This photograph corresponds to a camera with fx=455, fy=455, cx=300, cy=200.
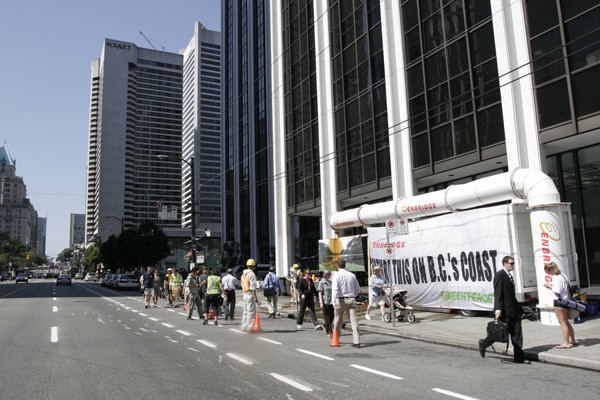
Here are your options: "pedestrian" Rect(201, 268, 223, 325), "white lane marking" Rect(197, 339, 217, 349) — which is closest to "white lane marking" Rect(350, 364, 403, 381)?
"white lane marking" Rect(197, 339, 217, 349)

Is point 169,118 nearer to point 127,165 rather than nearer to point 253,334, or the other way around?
point 127,165

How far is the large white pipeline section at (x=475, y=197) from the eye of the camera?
39.5 ft

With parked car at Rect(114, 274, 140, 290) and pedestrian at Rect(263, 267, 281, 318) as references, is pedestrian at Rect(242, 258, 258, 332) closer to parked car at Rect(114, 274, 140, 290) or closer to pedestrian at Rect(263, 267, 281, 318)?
pedestrian at Rect(263, 267, 281, 318)

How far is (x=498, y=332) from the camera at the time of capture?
8102 millimetres

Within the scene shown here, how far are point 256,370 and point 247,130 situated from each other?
1853 inches

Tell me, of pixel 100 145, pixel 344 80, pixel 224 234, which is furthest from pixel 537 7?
pixel 100 145

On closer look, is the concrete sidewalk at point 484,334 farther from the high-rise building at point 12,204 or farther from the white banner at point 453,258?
the high-rise building at point 12,204

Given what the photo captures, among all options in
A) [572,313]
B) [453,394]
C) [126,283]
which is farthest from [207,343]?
[126,283]

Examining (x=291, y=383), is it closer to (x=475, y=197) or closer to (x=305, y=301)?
(x=305, y=301)

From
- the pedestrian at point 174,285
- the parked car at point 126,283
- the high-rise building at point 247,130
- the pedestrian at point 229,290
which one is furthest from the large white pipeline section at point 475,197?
the high-rise building at point 247,130

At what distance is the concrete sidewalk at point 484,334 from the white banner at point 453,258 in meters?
0.67

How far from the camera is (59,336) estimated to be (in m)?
11.4

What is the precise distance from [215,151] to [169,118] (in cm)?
4651

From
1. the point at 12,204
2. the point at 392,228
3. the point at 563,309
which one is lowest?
the point at 563,309
